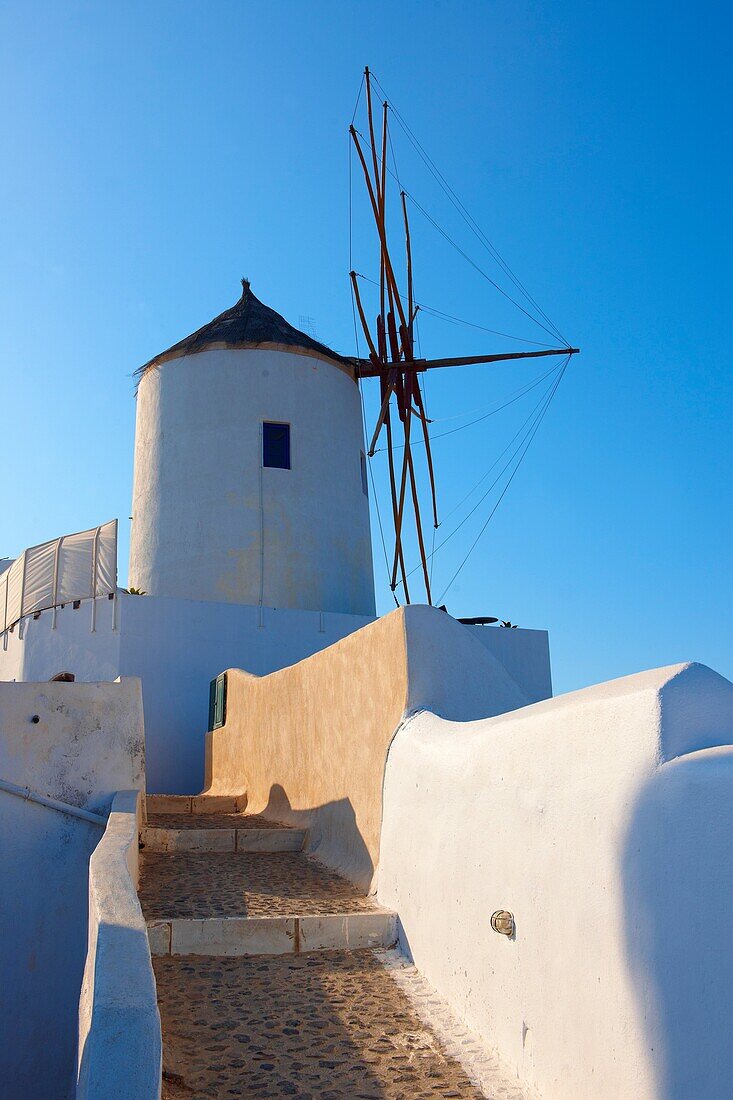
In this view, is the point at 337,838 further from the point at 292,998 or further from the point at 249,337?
the point at 249,337

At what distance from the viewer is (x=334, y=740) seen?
6.66 m

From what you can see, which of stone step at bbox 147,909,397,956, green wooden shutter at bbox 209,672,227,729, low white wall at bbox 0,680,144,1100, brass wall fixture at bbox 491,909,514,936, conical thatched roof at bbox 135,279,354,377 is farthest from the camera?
conical thatched roof at bbox 135,279,354,377

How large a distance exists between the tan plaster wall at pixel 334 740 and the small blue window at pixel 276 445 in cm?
639

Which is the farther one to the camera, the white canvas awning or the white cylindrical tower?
the white cylindrical tower

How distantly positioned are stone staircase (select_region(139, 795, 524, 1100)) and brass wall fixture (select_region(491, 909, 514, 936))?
419 millimetres

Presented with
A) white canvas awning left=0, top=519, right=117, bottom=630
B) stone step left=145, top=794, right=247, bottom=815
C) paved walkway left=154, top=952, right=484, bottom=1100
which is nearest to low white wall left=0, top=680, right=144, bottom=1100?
stone step left=145, top=794, right=247, bottom=815

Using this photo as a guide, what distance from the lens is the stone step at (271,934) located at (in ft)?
14.6

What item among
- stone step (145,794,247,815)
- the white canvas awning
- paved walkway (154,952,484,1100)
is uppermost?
the white canvas awning

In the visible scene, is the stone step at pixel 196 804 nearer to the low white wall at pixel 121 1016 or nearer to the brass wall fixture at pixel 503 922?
the low white wall at pixel 121 1016

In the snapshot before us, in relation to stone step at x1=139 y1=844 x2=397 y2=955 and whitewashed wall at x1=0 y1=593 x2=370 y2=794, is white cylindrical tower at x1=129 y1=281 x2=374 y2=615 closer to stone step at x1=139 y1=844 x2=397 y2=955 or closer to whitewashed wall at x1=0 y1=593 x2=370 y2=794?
whitewashed wall at x1=0 y1=593 x2=370 y2=794

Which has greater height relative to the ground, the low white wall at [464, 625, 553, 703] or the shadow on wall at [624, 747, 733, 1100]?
the low white wall at [464, 625, 553, 703]

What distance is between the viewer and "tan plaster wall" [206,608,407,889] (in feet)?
18.3

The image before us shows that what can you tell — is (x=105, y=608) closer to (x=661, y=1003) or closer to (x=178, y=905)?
(x=178, y=905)

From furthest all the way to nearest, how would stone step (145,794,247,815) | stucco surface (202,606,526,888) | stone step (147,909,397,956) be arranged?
1. stone step (145,794,247,815)
2. stucco surface (202,606,526,888)
3. stone step (147,909,397,956)
